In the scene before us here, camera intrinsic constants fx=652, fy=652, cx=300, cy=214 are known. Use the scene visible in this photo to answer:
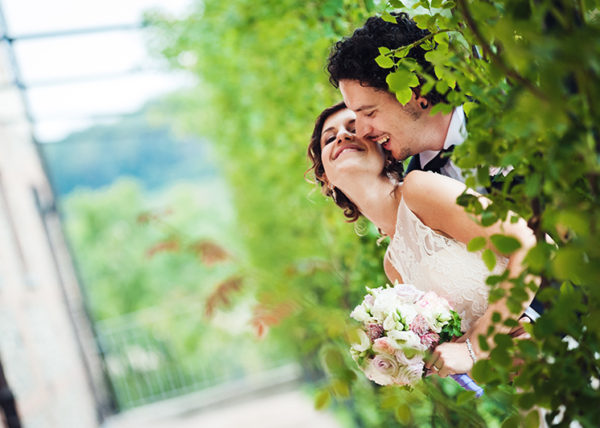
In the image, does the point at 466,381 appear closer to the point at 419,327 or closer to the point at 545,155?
the point at 419,327

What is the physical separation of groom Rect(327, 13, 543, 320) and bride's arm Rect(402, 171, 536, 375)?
68mm

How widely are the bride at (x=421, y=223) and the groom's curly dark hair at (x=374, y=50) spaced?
0.12 m

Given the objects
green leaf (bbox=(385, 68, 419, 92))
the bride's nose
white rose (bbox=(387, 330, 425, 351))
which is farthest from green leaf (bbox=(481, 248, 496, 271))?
the bride's nose

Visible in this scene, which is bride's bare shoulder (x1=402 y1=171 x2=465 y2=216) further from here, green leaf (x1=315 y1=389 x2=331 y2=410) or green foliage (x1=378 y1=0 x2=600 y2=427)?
green leaf (x1=315 y1=389 x2=331 y2=410)

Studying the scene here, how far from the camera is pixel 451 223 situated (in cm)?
129

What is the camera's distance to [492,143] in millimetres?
807

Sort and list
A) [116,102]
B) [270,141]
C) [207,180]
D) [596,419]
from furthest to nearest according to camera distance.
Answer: [207,180]
[116,102]
[270,141]
[596,419]

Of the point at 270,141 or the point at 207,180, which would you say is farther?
the point at 207,180

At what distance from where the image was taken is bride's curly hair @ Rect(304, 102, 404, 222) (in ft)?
4.68

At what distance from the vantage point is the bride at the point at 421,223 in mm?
1257

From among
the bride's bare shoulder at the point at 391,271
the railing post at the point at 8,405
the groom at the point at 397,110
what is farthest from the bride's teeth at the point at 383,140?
the railing post at the point at 8,405

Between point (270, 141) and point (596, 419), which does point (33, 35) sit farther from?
point (596, 419)

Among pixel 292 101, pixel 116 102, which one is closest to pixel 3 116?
pixel 292 101

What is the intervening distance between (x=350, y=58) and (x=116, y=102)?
47.6ft
